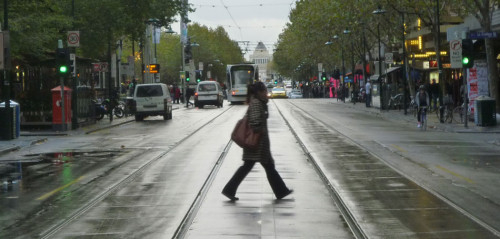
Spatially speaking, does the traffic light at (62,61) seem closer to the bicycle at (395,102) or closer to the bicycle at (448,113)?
the bicycle at (448,113)

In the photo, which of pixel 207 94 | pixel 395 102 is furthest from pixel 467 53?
pixel 207 94

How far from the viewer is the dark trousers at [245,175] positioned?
11.1 m

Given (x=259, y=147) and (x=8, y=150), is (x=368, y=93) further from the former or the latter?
(x=259, y=147)

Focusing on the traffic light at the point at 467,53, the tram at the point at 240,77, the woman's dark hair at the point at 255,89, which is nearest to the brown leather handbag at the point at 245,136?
the woman's dark hair at the point at 255,89

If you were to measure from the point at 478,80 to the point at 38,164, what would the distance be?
19359mm

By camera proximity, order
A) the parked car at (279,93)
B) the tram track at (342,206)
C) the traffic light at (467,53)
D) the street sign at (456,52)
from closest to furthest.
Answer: the tram track at (342,206)
the traffic light at (467,53)
the street sign at (456,52)
the parked car at (279,93)

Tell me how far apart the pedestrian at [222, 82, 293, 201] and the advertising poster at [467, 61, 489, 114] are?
21524 mm

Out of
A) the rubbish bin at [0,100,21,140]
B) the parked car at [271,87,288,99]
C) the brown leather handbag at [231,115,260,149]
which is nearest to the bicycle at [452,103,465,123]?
the rubbish bin at [0,100,21,140]

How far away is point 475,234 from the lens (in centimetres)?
852

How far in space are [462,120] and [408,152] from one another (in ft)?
43.4

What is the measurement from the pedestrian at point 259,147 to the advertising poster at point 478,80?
21524 mm

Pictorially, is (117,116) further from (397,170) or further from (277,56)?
(277,56)

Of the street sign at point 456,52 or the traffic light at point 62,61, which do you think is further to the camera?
the traffic light at point 62,61

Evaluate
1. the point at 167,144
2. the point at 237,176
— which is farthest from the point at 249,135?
the point at 167,144
